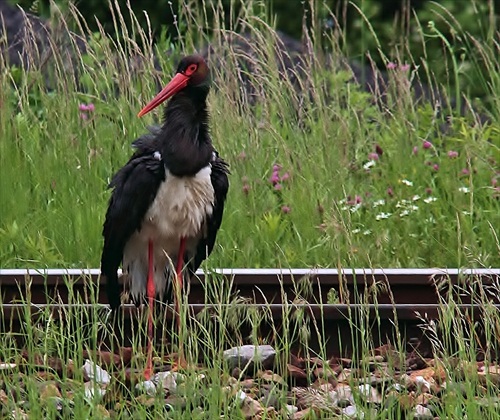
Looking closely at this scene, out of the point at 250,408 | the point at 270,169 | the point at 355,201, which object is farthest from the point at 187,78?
the point at 250,408

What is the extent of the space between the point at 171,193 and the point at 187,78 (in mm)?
526

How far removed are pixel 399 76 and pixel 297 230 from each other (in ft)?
4.29

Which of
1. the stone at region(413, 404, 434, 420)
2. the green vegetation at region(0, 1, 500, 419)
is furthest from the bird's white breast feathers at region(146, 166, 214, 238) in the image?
the stone at region(413, 404, 434, 420)

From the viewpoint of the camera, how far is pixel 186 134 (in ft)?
→ 19.4

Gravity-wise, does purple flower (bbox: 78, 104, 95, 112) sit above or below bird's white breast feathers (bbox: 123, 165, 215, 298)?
above

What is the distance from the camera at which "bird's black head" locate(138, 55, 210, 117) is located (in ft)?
19.9

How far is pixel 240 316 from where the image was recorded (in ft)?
18.0

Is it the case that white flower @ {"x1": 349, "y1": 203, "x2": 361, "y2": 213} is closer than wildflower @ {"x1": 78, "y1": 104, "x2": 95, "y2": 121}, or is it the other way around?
white flower @ {"x1": 349, "y1": 203, "x2": 361, "y2": 213}

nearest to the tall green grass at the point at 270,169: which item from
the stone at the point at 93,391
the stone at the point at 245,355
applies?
the stone at the point at 245,355

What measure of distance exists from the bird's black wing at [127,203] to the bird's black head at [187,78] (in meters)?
0.25

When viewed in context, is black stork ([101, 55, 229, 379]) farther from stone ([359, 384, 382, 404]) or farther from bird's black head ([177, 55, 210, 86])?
stone ([359, 384, 382, 404])

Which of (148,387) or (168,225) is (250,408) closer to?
(148,387)

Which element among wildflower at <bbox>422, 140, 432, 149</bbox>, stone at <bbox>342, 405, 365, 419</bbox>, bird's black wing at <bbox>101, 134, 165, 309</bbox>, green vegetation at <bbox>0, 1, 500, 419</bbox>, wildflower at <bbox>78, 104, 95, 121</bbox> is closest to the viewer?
stone at <bbox>342, 405, 365, 419</bbox>

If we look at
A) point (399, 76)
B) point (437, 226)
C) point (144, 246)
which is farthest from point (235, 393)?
point (399, 76)
